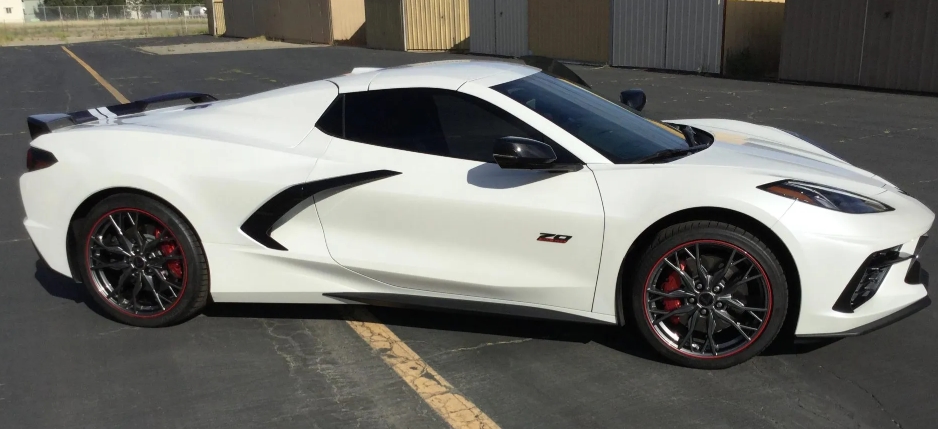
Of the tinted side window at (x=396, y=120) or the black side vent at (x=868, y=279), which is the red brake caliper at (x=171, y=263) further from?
the black side vent at (x=868, y=279)

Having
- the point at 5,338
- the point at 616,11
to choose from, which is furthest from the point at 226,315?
the point at 616,11

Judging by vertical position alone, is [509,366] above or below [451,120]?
below

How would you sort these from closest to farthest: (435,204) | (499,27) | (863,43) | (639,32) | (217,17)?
(435,204) → (863,43) → (639,32) → (499,27) → (217,17)

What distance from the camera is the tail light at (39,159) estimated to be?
5027mm

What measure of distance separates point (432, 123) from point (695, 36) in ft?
54.3

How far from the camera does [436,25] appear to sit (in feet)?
104

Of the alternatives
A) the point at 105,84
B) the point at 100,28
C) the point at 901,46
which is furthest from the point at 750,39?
the point at 100,28

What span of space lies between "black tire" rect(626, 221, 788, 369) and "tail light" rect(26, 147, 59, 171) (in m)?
3.29

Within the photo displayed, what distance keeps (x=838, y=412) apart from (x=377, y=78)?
9.31 feet

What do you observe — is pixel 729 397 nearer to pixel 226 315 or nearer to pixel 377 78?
pixel 377 78

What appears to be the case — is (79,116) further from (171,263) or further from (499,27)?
(499,27)

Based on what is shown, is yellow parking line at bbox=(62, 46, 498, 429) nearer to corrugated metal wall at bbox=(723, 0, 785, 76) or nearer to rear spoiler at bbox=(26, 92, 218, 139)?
rear spoiler at bbox=(26, 92, 218, 139)

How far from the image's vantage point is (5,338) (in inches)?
194

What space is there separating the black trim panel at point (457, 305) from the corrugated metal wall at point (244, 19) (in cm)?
4585
